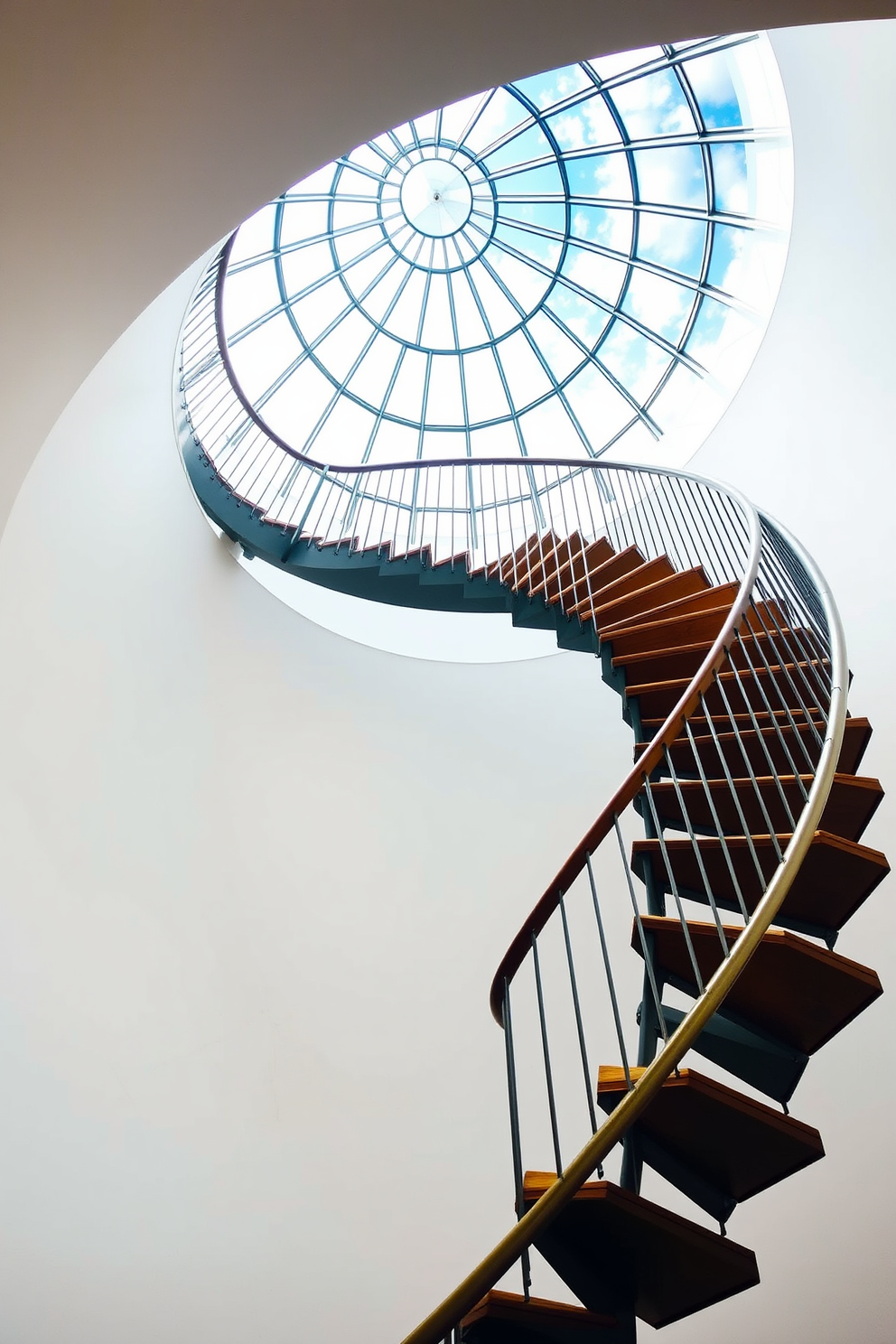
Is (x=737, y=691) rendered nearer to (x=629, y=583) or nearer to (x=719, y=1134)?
(x=629, y=583)

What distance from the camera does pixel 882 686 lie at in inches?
252

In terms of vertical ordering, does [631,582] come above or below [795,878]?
above

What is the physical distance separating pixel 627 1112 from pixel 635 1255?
2.49 feet

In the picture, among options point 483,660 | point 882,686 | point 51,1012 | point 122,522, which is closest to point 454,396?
point 483,660

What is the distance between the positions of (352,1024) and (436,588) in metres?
4.04

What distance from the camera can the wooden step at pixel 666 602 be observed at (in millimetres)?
5387

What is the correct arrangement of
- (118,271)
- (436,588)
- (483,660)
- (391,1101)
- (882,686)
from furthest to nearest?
(483,660)
(391,1101)
(436,588)
(882,686)
(118,271)

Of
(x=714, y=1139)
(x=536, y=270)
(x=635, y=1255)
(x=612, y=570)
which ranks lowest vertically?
(x=635, y=1255)

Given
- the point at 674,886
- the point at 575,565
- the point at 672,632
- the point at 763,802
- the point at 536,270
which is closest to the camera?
the point at 674,886

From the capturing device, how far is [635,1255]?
2939mm

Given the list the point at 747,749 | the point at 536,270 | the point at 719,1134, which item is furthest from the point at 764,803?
the point at 536,270

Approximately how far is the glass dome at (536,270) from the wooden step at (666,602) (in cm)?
376

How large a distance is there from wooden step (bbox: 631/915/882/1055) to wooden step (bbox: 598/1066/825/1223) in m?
0.37

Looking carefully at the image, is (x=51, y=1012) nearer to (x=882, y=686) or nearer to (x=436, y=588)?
(x=436, y=588)
